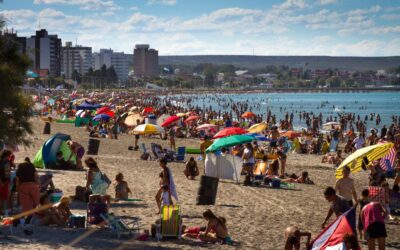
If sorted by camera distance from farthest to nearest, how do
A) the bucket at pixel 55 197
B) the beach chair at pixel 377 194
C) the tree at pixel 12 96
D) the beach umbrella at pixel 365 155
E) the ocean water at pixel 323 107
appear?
the ocean water at pixel 323 107 < the beach umbrella at pixel 365 155 < the bucket at pixel 55 197 < the beach chair at pixel 377 194 < the tree at pixel 12 96

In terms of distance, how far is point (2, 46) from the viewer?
1117 cm

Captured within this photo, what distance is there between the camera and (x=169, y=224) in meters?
10.1

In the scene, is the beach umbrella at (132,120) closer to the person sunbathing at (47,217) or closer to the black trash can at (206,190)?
the black trash can at (206,190)

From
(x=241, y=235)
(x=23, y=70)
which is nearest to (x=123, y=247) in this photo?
(x=241, y=235)

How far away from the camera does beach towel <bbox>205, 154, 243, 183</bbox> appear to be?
1694 cm

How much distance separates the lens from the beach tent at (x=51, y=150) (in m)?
16.9

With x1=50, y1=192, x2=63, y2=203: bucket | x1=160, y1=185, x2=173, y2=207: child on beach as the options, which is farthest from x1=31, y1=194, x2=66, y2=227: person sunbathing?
x1=160, y1=185, x2=173, y2=207: child on beach

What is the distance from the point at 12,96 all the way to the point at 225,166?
720cm

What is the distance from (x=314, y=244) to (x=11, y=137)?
5.34 m

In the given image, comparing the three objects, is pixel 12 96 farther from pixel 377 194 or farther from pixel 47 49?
pixel 47 49

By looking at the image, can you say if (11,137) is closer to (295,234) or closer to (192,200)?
(192,200)

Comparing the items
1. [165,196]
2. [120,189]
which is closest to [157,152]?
[120,189]

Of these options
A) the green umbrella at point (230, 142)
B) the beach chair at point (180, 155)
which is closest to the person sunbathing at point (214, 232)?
the green umbrella at point (230, 142)

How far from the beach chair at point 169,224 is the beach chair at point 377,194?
3.41 m
